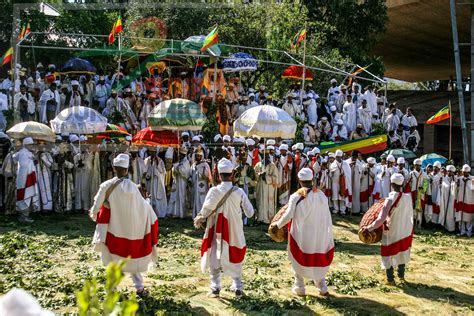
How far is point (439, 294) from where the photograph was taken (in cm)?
852

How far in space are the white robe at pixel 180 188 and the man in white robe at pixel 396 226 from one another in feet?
19.1

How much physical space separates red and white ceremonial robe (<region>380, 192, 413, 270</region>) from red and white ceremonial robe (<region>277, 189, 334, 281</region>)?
1.22 meters

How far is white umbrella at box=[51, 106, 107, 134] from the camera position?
41.4 ft

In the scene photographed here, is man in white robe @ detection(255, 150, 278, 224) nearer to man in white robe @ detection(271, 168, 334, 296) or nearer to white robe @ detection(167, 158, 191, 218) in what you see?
white robe @ detection(167, 158, 191, 218)

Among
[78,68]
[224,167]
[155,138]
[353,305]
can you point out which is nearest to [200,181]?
[155,138]

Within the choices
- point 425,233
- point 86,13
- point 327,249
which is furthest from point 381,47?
point 327,249

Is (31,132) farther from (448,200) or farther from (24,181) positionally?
(448,200)

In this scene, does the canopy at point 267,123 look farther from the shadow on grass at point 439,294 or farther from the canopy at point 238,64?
the shadow on grass at point 439,294

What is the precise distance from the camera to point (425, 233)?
537 inches

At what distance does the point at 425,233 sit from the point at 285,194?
3258 millimetres

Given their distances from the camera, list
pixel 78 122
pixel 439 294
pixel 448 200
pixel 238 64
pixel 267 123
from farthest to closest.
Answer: pixel 238 64 < pixel 448 200 < pixel 267 123 < pixel 78 122 < pixel 439 294

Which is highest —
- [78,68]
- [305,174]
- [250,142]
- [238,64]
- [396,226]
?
[238,64]

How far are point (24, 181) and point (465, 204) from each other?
9534mm

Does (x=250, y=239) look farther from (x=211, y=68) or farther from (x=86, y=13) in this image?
(x=86, y=13)
